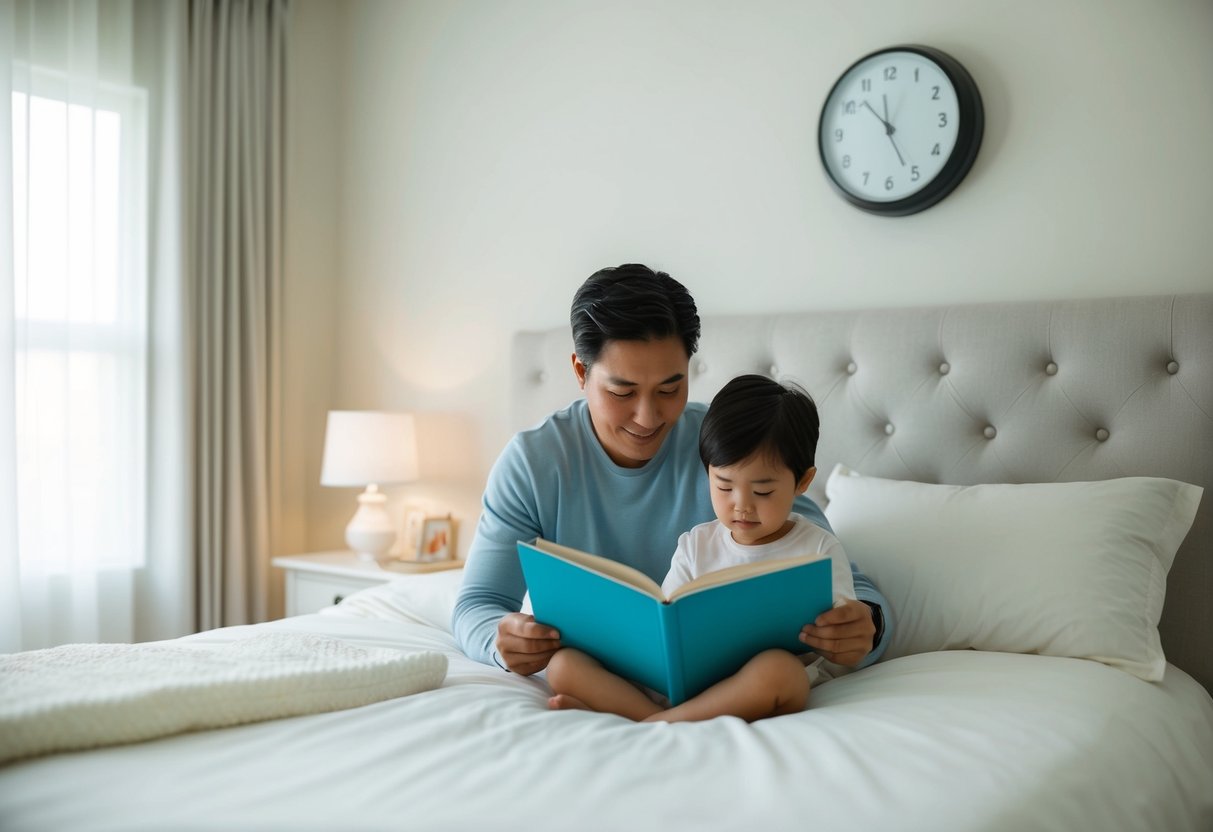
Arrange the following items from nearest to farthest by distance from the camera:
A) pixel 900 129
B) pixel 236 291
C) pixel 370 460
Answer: pixel 900 129 < pixel 370 460 < pixel 236 291

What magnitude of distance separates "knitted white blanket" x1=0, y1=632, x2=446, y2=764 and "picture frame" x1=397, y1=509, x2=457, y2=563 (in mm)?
1701

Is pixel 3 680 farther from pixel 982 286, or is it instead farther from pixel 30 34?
pixel 30 34

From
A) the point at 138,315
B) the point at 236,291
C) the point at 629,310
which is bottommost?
the point at 629,310

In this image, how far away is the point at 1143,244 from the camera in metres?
2.05

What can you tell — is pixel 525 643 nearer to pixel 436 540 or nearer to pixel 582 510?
pixel 582 510

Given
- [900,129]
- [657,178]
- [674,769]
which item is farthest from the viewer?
[657,178]

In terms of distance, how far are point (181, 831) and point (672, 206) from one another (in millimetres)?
2179

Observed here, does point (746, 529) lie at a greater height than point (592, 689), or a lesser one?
greater

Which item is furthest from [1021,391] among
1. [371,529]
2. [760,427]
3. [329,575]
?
[329,575]

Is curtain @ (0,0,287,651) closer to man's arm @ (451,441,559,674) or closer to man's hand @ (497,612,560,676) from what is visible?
man's arm @ (451,441,559,674)

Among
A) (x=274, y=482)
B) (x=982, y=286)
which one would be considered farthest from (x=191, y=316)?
(x=982, y=286)

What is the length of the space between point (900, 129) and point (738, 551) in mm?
1249

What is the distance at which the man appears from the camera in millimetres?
1614

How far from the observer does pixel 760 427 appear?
152 centimetres
